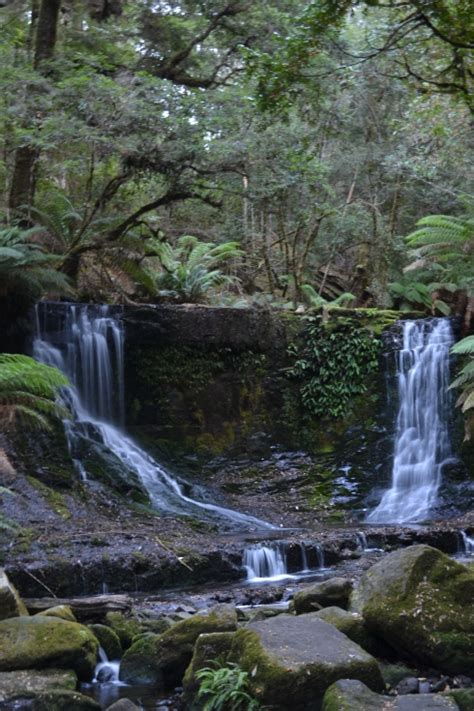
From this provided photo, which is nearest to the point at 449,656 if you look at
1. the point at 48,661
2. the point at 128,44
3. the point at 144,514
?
the point at 48,661

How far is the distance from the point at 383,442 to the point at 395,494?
1072 mm

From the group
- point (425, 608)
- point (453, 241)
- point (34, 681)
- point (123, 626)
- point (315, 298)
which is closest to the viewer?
point (425, 608)

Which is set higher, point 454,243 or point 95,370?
point 454,243

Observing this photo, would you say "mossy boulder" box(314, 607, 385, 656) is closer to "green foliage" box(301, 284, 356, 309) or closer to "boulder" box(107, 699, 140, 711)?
"boulder" box(107, 699, 140, 711)

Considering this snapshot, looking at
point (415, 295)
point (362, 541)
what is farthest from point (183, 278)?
point (362, 541)

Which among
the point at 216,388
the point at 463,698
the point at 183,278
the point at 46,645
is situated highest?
the point at 183,278

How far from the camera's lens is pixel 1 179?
17.0 m

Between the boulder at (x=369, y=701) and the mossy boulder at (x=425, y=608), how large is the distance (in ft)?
2.30

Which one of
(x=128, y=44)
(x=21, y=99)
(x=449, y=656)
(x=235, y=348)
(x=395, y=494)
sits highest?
(x=128, y=44)

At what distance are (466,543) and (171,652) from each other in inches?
212

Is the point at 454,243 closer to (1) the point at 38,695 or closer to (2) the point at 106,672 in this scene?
(2) the point at 106,672

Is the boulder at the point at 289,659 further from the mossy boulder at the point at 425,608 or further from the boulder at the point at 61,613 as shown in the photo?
the boulder at the point at 61,613

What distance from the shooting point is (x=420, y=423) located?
1390cm

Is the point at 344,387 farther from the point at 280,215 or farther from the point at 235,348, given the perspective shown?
the point at 280,215
